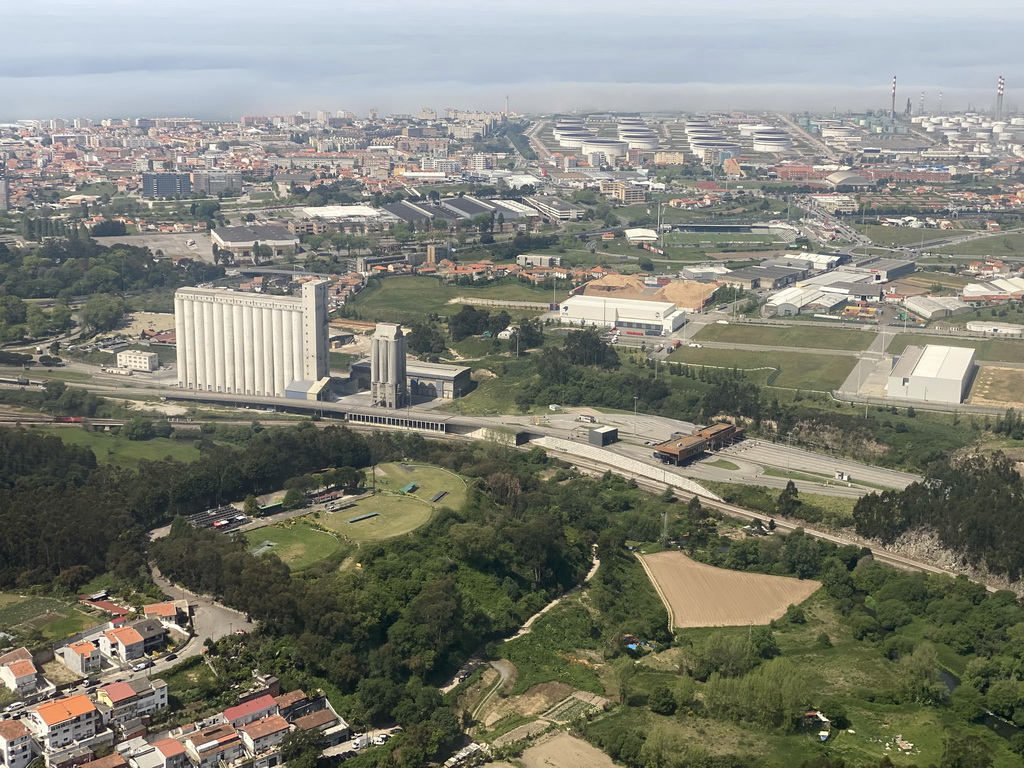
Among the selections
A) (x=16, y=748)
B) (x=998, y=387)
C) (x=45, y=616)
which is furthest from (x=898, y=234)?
(x=16, y=748)

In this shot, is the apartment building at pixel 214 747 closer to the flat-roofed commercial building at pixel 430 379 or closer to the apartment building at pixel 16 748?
the apartment building at pixel 16 748

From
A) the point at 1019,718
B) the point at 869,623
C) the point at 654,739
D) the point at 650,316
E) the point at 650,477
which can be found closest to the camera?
the point at 654,739

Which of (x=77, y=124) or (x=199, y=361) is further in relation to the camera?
(x=77, y=124)

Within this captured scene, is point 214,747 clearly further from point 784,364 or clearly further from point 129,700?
point 784,364

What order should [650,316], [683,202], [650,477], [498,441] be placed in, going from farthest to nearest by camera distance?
[683,202]
[650,316]
[498,441]
[650,477]

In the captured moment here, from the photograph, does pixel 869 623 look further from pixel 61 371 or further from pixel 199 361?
pixel 61 371

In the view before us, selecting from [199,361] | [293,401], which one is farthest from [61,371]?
[293,401]
